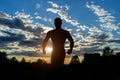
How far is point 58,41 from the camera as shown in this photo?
1334 centimetres

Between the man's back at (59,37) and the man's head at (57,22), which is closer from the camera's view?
the man's head at (57,22)

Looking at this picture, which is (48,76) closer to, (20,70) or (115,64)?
(20,70)

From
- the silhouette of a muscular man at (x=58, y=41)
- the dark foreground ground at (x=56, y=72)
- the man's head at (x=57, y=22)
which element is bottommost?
the dark foreground ground at (x=56, y=72)

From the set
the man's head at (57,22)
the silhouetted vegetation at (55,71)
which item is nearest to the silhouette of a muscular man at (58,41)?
the man's head at (57,22)

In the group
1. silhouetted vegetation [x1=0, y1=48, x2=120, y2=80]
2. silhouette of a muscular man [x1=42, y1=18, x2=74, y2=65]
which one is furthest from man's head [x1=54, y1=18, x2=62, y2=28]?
silhouetted vegetation [x1=0, y1=48, x2=120, y2=80]

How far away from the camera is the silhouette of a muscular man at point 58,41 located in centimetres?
1313

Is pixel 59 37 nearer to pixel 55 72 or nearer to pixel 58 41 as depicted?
pixel 58 41

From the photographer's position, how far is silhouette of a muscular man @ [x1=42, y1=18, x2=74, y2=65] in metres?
13.1

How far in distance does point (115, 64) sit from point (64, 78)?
9.36 ft

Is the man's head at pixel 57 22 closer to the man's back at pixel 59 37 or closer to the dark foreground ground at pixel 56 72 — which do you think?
the man's back at pixel 59 37

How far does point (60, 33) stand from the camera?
1334 cm

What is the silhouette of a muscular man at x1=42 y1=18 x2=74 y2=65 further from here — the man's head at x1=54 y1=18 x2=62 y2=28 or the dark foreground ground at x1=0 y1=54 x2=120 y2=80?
the dark foreground ground at x1=0 y1=54 x2=120 y2=80

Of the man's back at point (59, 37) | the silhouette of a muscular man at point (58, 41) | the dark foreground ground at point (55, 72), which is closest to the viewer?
the dark foreground ground at point (55, 72)

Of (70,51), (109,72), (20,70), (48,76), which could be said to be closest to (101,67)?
(109,72)
